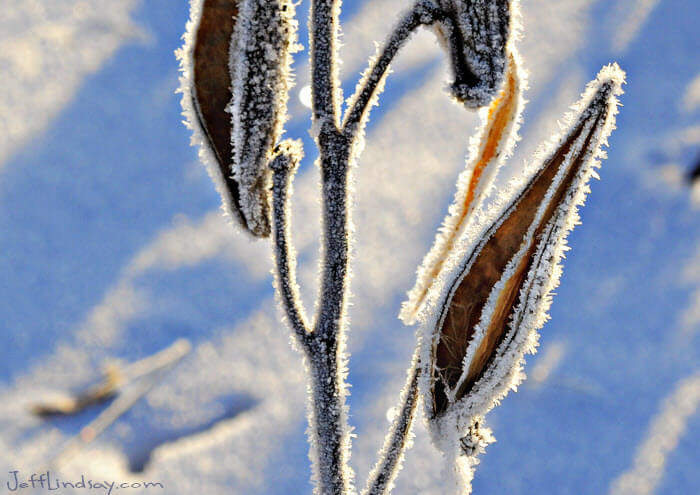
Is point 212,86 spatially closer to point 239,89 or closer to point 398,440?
point 239,89

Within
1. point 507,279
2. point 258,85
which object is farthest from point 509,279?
point 258,85

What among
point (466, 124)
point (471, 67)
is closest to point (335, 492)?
point (471, 67)

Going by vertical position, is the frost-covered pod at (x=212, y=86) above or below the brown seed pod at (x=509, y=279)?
above

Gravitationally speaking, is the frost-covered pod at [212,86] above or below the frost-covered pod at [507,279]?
above

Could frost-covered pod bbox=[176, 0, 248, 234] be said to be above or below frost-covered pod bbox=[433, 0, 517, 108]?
above

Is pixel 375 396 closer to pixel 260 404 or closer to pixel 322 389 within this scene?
pixel 260 404

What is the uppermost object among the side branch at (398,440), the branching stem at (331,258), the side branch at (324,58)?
the side branch at (324,58)
